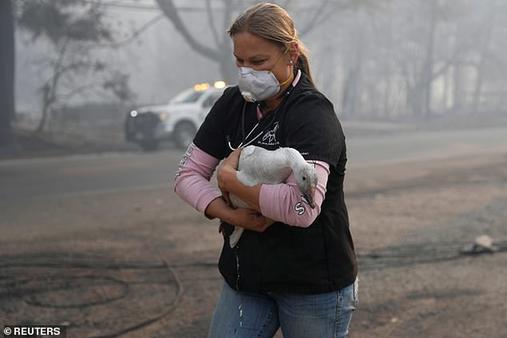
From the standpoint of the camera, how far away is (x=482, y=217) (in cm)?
801

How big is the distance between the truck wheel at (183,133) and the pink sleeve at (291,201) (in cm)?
1647

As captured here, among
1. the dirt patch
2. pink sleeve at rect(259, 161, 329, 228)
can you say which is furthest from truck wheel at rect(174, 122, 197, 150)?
pink sleeve at rect(259, 161, 329, 228)

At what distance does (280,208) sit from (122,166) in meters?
12.8

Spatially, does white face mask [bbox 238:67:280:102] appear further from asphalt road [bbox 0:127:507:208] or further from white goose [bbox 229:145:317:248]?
asphalt road [bbox 0:127:507:208]

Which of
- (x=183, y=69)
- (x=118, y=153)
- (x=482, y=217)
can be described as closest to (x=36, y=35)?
(x=118, y=153)

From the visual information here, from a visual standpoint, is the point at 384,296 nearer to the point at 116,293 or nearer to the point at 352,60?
the point at 116,293

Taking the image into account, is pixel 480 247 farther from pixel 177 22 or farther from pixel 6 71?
pixel 177 22

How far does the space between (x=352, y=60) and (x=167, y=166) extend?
118 feet

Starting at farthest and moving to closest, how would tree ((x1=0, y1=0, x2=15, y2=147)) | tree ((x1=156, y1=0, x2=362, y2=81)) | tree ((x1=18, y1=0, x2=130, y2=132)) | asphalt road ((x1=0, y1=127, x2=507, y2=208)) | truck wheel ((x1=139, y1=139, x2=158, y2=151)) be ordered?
1. tree ((x1=156, y1=0, x2=362, y2=81))
2. tree ((x1=18, y1=0, x2=130, y2=132))
3. truck wheel ((x1=139, y1=139, x2=158, y2=151))
4. tree ((x1=0, y1=0, x2=15, y2=147))
5. asphalt road ((x1=0, y1=127, x2=507, y2=208))

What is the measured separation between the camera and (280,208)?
1.90 meters

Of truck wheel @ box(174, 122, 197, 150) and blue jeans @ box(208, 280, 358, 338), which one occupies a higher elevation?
blue jeans @ box(208, 280, 358, 338)

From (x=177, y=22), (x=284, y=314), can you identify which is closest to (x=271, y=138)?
(x=284, y=314)

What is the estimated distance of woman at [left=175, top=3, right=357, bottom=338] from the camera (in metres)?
1.94

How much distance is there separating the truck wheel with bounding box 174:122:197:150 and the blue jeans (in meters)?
16.2
